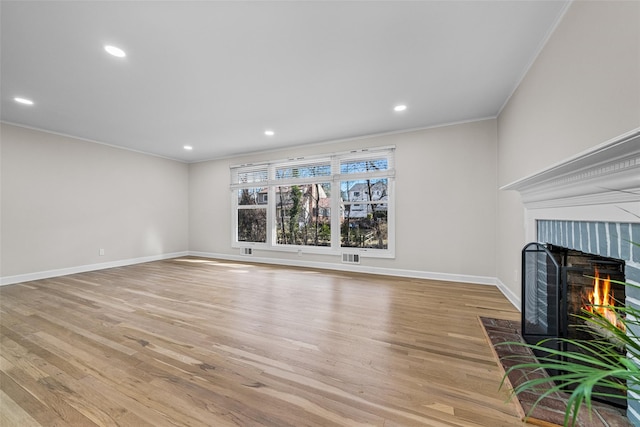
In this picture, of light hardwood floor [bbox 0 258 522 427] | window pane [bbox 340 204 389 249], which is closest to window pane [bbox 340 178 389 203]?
window pane [bbox 340 204 389 249]

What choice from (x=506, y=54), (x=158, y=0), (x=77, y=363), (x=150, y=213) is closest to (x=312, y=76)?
(x=158, y=0)

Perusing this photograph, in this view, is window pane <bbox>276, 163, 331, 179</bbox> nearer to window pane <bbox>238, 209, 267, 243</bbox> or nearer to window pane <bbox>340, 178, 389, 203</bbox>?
window pane <bbox>340, 178, 389, 203</bbox>

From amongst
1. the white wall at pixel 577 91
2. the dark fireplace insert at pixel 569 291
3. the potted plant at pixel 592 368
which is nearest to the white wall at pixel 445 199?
the white wall at pixel 577 91

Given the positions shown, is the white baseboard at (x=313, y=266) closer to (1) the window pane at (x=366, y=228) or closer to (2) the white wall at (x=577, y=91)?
(1) the window pane at (x=366, y=228)

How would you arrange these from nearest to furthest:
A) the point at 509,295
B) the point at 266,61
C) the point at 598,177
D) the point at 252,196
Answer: the point at 598,177 → the point at 266,61 → the point at 509,295 → the point at 252,196

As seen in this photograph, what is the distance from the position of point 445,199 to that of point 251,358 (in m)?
3.67

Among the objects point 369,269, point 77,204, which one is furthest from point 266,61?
point 77,204

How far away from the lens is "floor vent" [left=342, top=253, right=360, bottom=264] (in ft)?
16.2

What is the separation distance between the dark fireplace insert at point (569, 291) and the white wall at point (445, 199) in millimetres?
1980

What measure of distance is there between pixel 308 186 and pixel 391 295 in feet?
9.58

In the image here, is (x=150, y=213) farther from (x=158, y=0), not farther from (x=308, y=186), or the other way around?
(x=158, y=0)

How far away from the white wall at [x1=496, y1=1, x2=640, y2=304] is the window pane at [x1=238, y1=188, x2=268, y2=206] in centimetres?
472

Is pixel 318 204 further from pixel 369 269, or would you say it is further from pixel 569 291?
pixel 569 291

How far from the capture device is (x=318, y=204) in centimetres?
542
